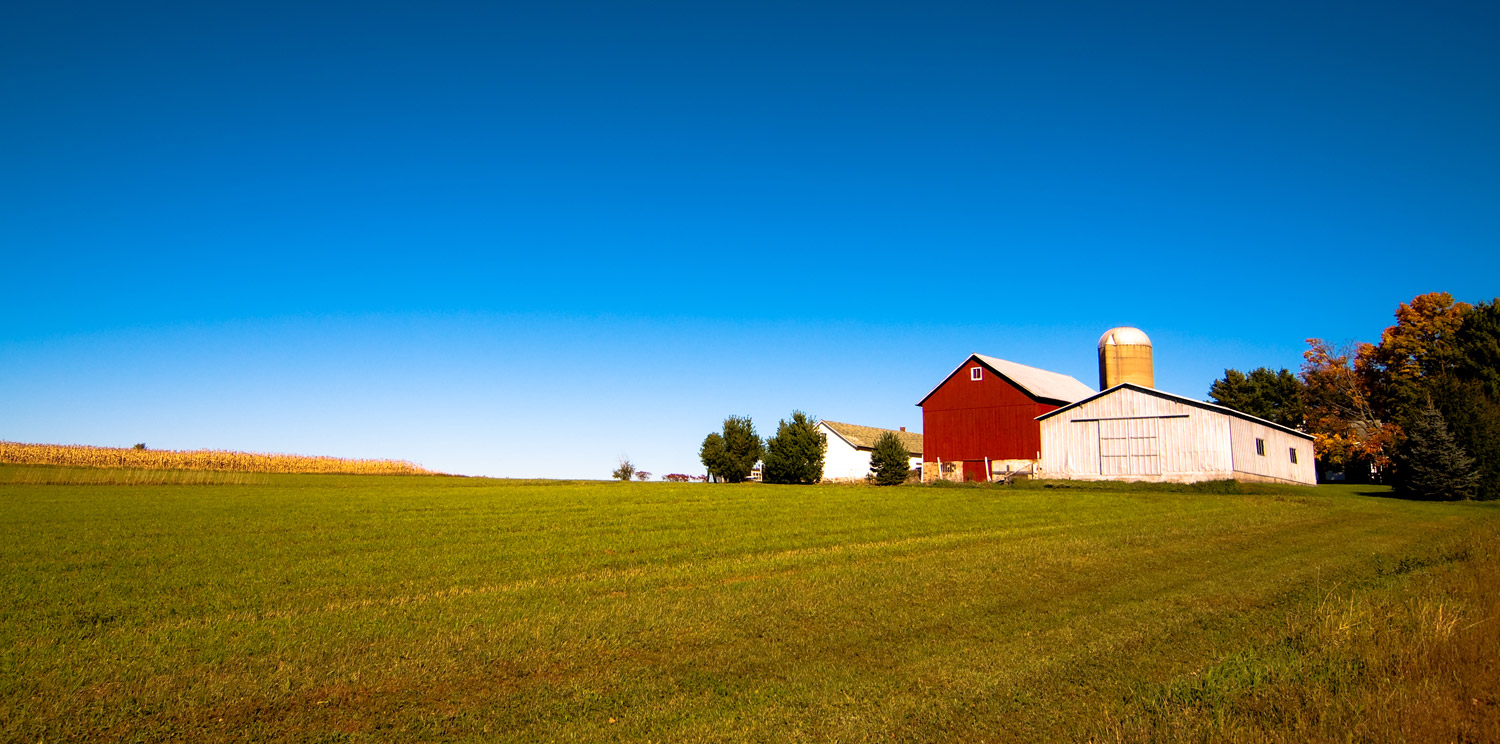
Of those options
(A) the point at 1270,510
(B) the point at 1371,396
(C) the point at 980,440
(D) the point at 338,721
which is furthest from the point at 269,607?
(B) the point at 1371,396

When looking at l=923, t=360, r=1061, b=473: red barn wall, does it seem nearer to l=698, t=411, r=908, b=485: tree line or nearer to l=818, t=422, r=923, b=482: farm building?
l=698, t=411, r=908, b=485: tree line

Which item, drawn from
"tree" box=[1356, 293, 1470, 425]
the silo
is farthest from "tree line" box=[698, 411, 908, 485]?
"tree" box=[1356, 293, 1470, 425]

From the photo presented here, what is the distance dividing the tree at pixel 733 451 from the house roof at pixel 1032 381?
48.8 ft

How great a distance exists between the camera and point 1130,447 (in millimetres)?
43656

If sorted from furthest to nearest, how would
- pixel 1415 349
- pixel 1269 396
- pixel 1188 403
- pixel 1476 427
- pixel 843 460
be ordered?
pixel 1269 396 → pixel 843 460 → pixel 1415 349 → pixel 1188 403 → pixel 1476 427

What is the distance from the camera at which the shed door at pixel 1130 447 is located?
42.8 m

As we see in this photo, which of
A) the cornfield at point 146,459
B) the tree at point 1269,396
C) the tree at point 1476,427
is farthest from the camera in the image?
the tree at point 1269,396

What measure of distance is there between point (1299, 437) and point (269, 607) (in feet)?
176

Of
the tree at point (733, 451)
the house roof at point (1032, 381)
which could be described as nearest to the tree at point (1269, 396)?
the house roof at point (1032, 381)

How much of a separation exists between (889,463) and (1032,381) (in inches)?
461

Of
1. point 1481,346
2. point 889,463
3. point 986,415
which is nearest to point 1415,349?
point 1481,346

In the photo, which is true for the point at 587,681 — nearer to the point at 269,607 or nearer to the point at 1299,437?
the point at 269,607

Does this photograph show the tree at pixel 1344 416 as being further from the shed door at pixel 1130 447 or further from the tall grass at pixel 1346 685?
the tall grass at pixel 1346 685

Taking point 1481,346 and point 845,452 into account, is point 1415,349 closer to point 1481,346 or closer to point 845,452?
point 1481,346
